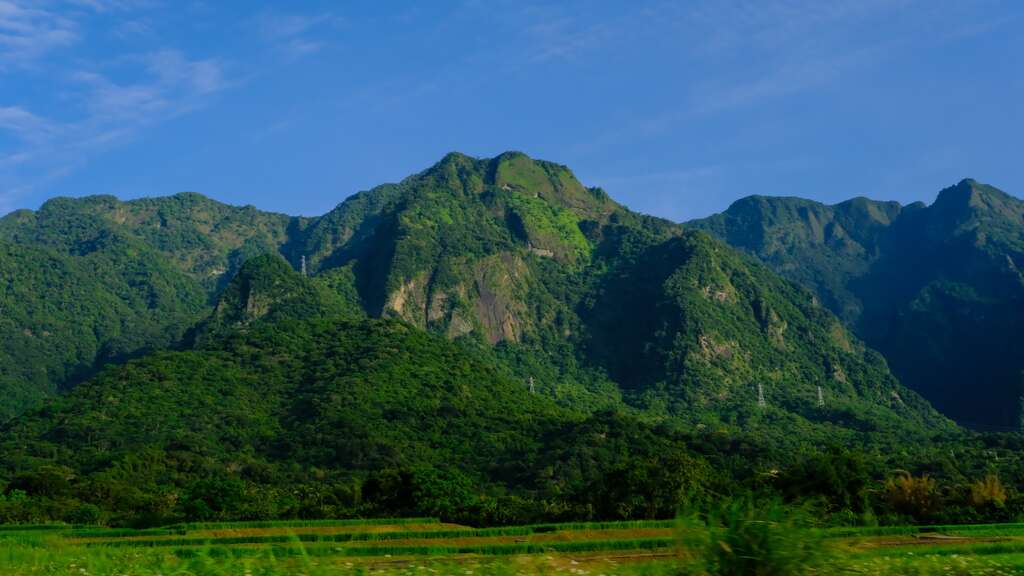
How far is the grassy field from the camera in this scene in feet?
40.8

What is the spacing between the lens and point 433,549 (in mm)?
39406

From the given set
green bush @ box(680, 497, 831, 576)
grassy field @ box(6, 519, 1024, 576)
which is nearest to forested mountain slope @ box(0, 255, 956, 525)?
grassy field @ box(6, 519, 1024, 576)

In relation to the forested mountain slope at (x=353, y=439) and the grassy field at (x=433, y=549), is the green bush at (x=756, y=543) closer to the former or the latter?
the grassy field at (x=433, y=549)

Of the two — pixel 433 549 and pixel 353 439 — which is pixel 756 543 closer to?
pixel 433 549

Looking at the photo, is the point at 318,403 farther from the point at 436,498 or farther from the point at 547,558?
the point at 547,558

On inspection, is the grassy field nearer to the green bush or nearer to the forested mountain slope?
the green bush

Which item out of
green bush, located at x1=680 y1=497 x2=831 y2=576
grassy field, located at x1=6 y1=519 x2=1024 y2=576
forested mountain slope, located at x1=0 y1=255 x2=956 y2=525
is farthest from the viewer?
forested mountain slope, located at x1=0 y1=255 x2=956 y2=525

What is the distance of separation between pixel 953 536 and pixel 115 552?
118 feet

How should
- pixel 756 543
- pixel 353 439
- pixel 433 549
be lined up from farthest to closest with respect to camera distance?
pixel 353 439
pixel 433 549
pixel 756 543

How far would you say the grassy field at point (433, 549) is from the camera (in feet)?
40.8

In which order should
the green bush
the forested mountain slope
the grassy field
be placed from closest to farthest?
the green bush, the grassy field, the forested mountain slope

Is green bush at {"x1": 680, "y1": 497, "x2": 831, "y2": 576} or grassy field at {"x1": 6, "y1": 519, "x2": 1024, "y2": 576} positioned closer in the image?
green bush at {"x1": 680, "y1": 497, "x2": 831, "y2": 576}

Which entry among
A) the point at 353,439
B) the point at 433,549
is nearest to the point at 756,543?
the point at 433,549

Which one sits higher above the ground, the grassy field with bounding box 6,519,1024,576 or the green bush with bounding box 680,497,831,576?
the green bush with bounding box 680,497,831,576
